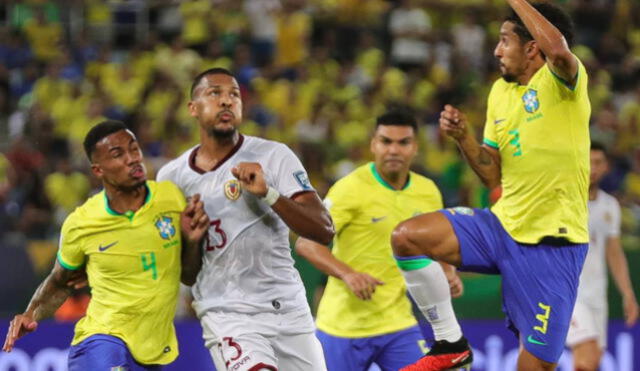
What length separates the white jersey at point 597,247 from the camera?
10125 mm

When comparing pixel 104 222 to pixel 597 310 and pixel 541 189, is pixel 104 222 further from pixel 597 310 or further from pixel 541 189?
pixel 597 310

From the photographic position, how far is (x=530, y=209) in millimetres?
6484

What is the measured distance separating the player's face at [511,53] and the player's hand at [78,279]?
2797 millimetres

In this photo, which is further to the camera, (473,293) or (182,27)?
(182,27)

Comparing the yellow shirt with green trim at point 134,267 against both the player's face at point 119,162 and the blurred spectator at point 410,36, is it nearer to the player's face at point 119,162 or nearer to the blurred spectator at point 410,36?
the player's face at point 119,162

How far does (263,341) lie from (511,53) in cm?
214

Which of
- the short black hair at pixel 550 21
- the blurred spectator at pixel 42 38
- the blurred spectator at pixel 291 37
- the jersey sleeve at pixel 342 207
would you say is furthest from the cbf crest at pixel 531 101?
the blurred spectator at pixel 42 38

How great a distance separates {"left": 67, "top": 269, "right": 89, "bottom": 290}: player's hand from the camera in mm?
6988

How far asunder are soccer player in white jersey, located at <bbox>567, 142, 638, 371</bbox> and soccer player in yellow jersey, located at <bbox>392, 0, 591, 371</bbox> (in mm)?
3501

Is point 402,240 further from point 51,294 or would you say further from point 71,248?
point 51,294

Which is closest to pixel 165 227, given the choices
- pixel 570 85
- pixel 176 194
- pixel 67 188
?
pixel 176 194

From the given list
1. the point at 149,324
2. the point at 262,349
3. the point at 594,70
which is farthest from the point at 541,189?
the point at 594,70

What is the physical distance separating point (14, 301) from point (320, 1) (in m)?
8.44

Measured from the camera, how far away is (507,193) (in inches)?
261
